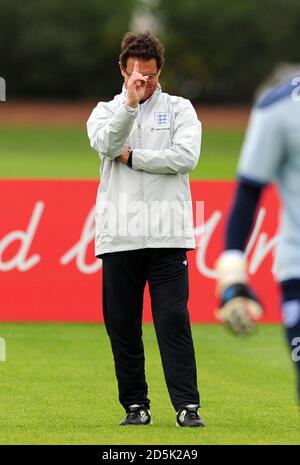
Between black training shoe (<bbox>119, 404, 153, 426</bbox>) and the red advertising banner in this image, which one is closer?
black training shoe (<bbox>119, 404, 153, 426</bbox>)

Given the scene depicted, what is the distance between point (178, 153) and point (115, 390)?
2384mm

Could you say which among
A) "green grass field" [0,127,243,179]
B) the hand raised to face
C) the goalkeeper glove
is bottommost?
the goalkeeper glove

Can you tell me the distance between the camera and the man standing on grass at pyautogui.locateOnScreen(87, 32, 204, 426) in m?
7.32

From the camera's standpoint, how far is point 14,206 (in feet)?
41.9

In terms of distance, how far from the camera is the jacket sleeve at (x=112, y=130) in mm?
7148

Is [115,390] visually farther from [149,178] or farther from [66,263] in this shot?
[66,263]

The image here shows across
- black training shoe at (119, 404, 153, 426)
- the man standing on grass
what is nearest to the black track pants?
the man standing on grass

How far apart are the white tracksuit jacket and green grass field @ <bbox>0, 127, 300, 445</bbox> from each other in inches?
40.6

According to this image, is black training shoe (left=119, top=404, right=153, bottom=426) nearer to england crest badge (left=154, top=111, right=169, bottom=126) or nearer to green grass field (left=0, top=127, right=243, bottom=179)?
england crest badge (left=154, top=111, right=169, bottom=126)

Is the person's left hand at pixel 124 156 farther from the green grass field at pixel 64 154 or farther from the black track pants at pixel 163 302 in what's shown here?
the green grass field at pixel 64 154

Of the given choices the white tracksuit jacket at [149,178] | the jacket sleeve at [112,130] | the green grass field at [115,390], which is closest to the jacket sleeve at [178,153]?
the white tracksuit jacket at [149,178]

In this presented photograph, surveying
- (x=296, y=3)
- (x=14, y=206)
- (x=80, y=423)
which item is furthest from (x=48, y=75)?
(x=80, y=423)

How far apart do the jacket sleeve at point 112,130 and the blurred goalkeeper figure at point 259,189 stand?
1853 millimetres
